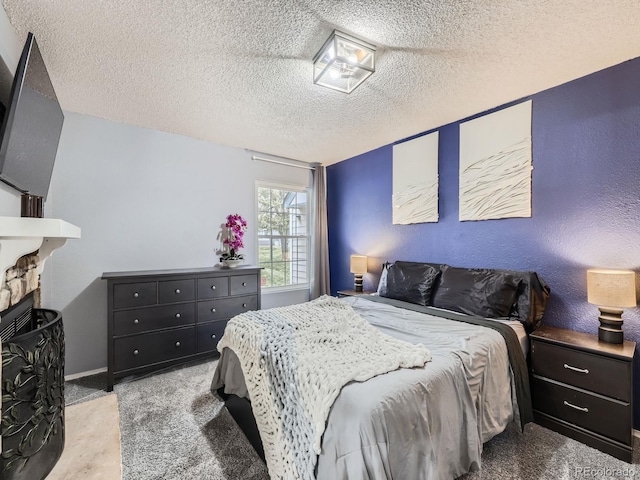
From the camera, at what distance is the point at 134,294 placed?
254 cm

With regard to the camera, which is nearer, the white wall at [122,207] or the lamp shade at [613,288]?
the lamp shade at [613,288]

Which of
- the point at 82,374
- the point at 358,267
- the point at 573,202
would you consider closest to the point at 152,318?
the point at 82,374

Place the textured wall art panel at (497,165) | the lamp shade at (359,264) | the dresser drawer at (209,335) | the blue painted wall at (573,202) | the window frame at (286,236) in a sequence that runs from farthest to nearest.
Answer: the window frame at (286,236) < the lamp shade at (359,264) < the dresser drawer at (209,335) < the textured wall art panel at (497,165) < the blue painted wall at (573,202)

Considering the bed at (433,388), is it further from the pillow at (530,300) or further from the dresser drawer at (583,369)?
the dresser drawer at (583,369)

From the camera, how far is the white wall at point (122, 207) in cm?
262

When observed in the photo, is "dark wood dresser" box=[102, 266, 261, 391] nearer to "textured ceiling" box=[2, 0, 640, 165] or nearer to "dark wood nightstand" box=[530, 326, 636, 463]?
"textured ceiling" box=[2, 0, 640, 165]

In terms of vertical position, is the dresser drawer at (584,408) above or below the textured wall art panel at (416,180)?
below

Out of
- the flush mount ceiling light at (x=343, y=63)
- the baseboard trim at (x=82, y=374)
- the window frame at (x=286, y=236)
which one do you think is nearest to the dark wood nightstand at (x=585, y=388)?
the flush mount ceiling light at (x=343, y=63)

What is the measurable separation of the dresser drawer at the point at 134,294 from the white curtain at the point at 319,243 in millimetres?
2230

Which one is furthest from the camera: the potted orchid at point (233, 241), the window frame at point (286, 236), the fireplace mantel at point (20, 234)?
the window frame at point (286, 236)

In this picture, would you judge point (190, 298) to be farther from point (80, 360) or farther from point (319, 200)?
point (319, 200)

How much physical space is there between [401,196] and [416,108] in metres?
1.06

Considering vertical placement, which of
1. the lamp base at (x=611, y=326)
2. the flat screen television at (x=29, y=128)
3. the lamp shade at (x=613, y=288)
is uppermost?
the flat screen television at (x=29, y=128)

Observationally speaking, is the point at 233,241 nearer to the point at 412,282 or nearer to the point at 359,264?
the point at 359,264
